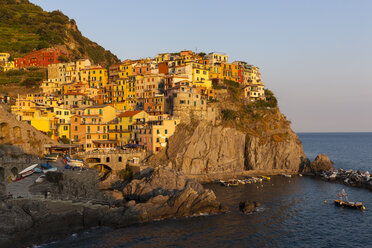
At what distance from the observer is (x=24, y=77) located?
112 metres

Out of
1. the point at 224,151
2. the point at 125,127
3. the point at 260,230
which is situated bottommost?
the point at 260,230

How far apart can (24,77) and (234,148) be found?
2823 inches

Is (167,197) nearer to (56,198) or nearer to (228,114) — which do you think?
(56,198)

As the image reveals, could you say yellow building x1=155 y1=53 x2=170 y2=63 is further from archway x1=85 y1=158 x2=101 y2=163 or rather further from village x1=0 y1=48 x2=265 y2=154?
archway x1=85 y1=158 x2=101 y2=163

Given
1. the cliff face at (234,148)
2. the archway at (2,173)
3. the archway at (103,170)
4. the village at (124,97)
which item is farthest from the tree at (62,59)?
the archway at (2,173)

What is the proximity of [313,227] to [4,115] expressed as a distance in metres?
53.7

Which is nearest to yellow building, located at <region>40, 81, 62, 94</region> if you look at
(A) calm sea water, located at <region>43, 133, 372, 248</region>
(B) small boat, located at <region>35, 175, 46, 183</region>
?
(B) small boat, located at <region>35, 175, 46, 183</region>

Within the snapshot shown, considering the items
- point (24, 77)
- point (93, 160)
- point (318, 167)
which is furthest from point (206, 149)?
point (24, 77)

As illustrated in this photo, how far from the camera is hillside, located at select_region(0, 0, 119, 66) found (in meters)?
137

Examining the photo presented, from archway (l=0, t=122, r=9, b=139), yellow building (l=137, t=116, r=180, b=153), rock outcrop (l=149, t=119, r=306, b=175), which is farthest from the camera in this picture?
yellow building (l=137, t=116, r=180, b=153)

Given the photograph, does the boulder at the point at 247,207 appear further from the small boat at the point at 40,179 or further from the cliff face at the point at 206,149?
the small boat at the point at 40,179

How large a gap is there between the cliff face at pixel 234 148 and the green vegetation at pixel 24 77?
55727 millimetres

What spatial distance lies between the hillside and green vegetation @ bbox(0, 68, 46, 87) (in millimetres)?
18782

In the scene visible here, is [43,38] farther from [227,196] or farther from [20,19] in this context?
[227,196]
